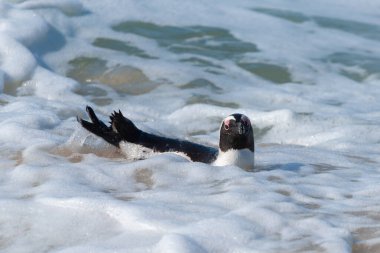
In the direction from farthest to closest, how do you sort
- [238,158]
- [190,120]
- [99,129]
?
[190,120] < [99,129] < [238,158]

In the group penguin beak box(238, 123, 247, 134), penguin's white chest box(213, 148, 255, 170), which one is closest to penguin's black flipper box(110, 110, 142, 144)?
penguin's white chest box(213, 148, 255, 170)

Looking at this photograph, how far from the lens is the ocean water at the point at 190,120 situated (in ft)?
14.0

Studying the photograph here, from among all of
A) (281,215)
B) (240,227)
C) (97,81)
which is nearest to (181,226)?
(240,227)

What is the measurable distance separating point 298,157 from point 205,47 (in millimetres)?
4888

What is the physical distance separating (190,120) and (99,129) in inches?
89.3

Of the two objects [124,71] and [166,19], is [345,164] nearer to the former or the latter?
[124,71]

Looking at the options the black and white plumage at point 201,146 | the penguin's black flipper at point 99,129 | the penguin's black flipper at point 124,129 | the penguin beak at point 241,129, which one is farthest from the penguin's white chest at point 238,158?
the penguin's black flipper at point 99,129

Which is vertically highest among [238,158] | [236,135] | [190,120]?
[236,135]

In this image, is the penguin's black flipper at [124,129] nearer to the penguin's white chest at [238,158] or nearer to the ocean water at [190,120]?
the ocean water at [190,120]

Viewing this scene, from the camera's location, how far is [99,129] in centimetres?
A: 629

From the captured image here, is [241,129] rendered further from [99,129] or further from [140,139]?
[99,129]

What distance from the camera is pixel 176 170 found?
5520 mm

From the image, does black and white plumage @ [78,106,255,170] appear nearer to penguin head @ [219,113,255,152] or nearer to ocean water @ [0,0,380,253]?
penguin head @ [219,113,255,152]

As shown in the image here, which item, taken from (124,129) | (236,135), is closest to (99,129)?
(124,129)
